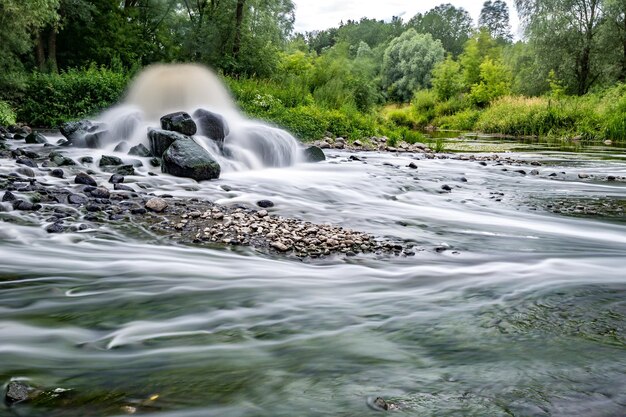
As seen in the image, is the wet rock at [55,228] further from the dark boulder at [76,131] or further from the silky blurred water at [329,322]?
the dark boulder at [76,131]

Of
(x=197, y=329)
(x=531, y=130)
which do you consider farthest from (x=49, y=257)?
(x=531, y=130)

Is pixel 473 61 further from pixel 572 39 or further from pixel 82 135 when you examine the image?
pixel 82 135

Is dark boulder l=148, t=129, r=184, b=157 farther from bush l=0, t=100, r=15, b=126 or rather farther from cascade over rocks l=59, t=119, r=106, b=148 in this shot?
bush l=0, t=100, r=15, b=126

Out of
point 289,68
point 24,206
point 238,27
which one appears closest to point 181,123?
point 24,206

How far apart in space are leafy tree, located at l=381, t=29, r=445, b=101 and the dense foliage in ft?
30.6

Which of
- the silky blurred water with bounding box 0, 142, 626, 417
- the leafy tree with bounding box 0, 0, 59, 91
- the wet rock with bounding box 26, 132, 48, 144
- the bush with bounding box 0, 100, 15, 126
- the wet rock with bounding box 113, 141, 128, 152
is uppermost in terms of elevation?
the leafy tree with bounding box 0, 0, 59, 91

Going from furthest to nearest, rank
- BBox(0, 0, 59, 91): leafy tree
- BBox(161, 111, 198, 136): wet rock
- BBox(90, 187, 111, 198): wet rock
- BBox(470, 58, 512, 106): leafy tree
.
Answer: BBox(470, 58, 512, 106): leafy tree, BBox(0, 0, 59, 91): leafy tree, BBox(161, 111, 198, 136): wet rock, BBox(90, 187, 111, 198): wet rock

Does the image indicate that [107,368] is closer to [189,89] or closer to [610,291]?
[610,291]

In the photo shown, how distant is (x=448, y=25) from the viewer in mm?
122562

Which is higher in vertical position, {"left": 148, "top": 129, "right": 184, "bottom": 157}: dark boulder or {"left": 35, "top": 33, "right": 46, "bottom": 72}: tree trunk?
{"left": 35, "top": 33, "right": 46, "bottom": 72}: tree trunk

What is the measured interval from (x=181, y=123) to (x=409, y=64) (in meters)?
58.6

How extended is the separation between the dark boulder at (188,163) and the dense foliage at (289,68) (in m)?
7.26

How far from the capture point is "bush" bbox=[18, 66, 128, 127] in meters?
17.2

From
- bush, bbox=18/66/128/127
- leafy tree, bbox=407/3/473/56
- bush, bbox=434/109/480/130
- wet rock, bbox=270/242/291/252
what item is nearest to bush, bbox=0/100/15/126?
bush, bbox=18/66/128/127
